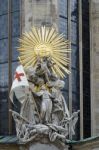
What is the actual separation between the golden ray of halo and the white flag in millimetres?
486

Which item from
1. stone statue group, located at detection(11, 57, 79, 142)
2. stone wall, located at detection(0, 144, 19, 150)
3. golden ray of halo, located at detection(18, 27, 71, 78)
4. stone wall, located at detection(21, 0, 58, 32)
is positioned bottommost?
stone wall, located at detection(0, 144, 19, 150)

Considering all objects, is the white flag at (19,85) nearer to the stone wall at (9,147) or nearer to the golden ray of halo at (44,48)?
the golden ray of halo at (44,48)

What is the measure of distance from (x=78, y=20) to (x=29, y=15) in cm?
172

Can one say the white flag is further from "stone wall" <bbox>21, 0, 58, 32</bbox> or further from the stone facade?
the stone facade

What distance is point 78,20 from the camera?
1128 inches

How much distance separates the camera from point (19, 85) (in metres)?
26.2

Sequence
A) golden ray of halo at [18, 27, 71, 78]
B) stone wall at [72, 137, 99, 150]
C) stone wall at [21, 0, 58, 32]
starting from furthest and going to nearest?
stone wall at [21, 0, 58, 32] → golden ray of halo at [18, 27, 71, 78] → stone wall at [72, 137, 99, 150]

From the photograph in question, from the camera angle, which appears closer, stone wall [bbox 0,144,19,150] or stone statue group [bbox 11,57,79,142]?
stone statue group [bbox 11,57,79,142]

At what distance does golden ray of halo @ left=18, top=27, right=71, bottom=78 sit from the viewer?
26688 mm

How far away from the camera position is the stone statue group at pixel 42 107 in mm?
25891

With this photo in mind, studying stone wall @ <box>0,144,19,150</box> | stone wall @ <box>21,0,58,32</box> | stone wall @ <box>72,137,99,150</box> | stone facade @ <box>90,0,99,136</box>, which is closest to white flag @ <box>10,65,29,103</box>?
stone wall @ <box>0,144,19,150</box>

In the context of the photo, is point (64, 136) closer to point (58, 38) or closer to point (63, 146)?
point (63, 146)

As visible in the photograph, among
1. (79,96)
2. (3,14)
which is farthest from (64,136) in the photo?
(3,14)

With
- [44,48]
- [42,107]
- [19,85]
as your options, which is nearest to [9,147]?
[42,107]
